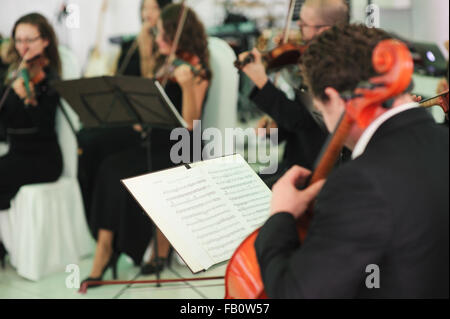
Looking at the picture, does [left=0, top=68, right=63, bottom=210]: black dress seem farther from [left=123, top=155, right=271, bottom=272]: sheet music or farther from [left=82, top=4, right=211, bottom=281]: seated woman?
[left=123, top=155, right=271, bottom=272]: sheet music

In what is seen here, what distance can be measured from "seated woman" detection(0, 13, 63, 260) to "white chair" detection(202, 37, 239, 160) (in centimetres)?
90

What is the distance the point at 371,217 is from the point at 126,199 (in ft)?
7.21

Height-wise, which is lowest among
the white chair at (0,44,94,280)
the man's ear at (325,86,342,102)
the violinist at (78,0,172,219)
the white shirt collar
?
the white chair at (0,44,94,280)

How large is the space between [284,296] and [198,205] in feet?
1.43

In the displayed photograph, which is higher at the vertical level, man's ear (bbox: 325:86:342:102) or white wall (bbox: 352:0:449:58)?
man's ear (bbox: 325:86:342:102)

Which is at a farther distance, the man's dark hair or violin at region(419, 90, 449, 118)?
violin at region(419, 90, 449, 118)

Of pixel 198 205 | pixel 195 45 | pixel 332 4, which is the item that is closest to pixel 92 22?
pixel 195 45

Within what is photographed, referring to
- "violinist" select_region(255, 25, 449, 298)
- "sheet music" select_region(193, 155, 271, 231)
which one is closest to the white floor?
"sheet music" select_region(193, 155, 271, 231)

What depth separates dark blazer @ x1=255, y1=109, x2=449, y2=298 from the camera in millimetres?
975

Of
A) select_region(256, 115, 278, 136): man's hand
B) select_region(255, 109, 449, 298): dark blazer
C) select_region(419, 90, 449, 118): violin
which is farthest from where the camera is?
select_region(256, 115, 278, 136): man's hand

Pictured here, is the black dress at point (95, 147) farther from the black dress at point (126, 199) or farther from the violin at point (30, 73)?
the violin at point (30, 73)

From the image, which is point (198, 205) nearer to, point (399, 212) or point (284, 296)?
point (284, 296)

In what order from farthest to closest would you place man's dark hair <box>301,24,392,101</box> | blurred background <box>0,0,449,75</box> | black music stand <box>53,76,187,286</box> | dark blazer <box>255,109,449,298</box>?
blurred background <box>0,0,449,75</box> → black music stand <box>53,76,187,286</box> → man's dark hair <box>301,24,392,101</box> → dark blazer <box>255,109,449,298</box>

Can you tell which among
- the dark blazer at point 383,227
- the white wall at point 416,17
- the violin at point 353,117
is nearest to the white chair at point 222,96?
the white wall at point 416,17
